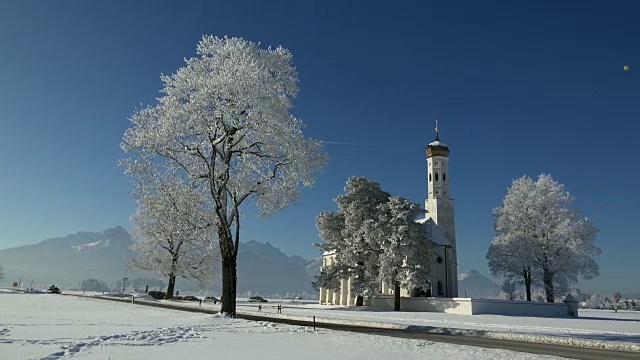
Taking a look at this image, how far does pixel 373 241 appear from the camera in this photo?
48375mm

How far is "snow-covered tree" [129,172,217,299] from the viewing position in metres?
26.4

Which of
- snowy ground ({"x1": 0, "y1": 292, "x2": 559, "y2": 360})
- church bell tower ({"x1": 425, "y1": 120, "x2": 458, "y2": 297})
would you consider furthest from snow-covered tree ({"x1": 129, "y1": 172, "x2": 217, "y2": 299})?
church bell tower ({"x1": 425, "y1": 120, "x2": 458, "y2": 297})

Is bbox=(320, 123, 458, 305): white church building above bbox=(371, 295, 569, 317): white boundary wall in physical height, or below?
above

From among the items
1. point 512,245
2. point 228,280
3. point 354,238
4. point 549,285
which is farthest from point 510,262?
point 228,280

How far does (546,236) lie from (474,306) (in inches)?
607

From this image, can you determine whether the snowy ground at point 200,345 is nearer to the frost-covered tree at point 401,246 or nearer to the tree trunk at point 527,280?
the frost-covered tree at point 401,246

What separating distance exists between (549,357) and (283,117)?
56.8 ft

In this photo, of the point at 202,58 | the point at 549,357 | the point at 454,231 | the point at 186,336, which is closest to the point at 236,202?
the point at 202,58

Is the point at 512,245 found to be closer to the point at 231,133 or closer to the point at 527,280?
the point at 527,280

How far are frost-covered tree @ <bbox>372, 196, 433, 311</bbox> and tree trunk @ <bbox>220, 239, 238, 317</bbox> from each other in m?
22.5

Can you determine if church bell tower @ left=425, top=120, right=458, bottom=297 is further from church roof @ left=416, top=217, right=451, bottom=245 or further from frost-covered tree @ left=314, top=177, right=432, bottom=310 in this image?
frost-covered tree @ left=314, top=177, right=432, bottom=310

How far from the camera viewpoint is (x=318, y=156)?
89.9ft

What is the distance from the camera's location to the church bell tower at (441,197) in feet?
217

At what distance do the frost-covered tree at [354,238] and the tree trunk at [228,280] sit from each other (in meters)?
23.2
